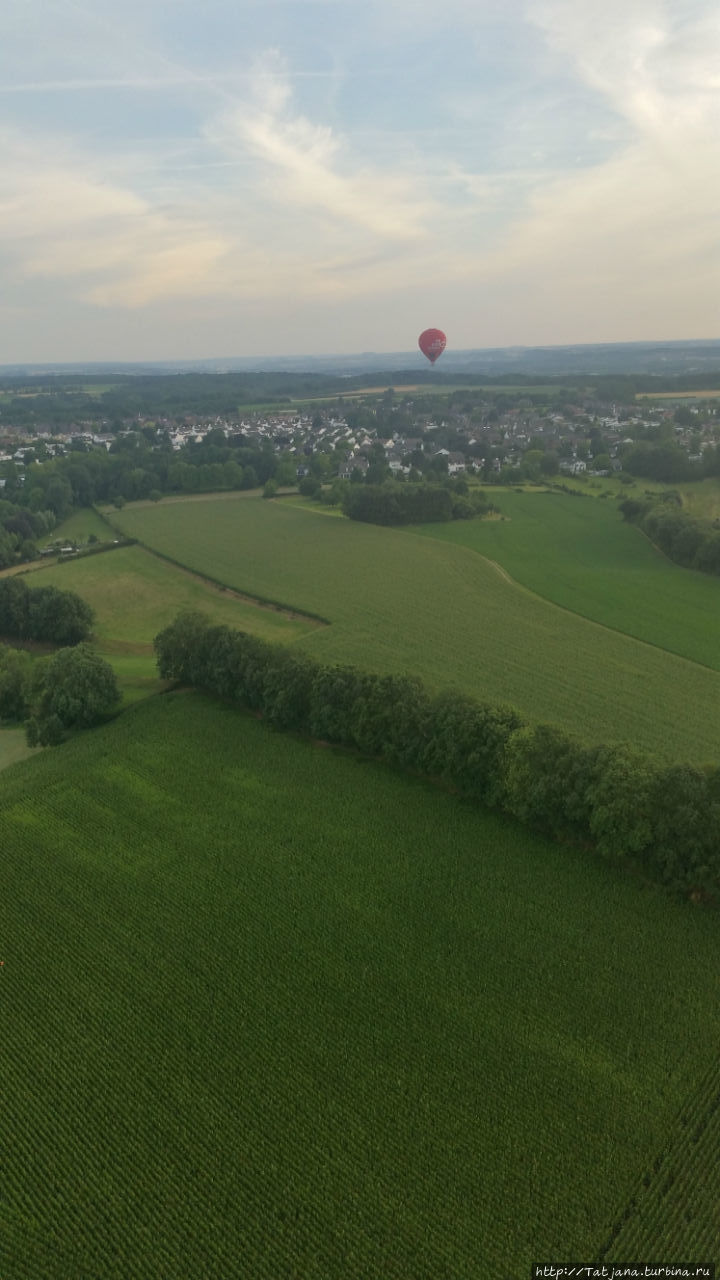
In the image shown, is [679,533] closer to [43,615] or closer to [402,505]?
[402,505]

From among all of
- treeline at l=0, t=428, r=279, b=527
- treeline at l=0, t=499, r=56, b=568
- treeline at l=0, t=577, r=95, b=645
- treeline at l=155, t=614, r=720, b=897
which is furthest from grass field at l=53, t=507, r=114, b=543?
treeline at l=155, t=614, r=720, b=897

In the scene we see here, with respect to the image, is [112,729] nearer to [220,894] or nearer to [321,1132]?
[220,894]

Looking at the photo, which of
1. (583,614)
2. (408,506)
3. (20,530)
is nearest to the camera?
(583,614)

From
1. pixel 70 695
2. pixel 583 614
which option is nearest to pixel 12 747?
Answer: pixel 70 695

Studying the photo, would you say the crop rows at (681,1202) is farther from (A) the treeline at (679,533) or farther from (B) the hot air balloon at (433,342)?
(B) the hot air balloon at (433,342)

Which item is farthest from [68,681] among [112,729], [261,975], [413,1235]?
[413,1235]

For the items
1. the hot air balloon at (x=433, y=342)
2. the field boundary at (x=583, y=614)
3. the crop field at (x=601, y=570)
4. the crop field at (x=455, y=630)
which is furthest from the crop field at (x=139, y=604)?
the hot air balloon at (x=433, y=342)

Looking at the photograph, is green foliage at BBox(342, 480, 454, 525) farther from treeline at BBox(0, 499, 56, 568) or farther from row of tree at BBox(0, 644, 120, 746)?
row of tree at BBox(0, 644, 120, 746)
